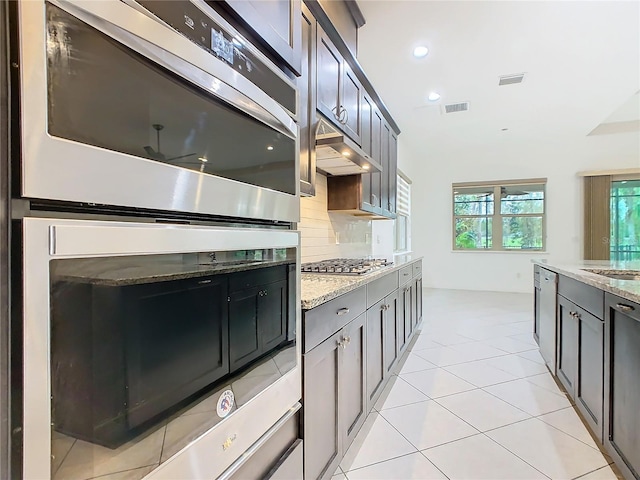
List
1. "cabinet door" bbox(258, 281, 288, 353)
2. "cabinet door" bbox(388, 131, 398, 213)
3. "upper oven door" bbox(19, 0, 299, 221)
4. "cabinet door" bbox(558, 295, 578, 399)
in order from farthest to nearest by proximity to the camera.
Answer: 1. "cabinet door" bbox(388, 131, 398, 213)
2. "cabinet door" bbox(558, 295, 578, 399)
3. "cabinet door" bbox(258, 281, 288, 353)
4. "upper oven door" bbox(19, 0, 299, 221)

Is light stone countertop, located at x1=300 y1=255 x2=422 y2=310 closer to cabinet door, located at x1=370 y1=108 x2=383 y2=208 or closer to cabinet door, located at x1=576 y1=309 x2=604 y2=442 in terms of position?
cabinet door, located at x1=576 y1=309 x2=604 y2=442

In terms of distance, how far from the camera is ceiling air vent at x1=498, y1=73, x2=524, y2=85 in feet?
11.6

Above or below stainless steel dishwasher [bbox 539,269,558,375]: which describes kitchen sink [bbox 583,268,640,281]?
above

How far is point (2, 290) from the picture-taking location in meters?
0.45

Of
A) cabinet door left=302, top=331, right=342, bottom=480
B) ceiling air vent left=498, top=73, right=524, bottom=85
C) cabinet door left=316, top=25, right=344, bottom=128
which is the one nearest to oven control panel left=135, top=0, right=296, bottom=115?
cabinet door left=302, top=331, right=342, bottom=480

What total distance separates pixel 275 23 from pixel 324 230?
1950mm

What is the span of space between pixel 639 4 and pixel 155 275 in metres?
3.65

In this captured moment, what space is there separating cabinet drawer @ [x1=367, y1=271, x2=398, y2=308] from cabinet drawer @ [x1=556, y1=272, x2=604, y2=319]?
114 cm

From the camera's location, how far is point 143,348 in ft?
2.02

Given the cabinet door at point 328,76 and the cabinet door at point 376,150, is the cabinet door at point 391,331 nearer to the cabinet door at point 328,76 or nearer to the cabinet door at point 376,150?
the cabinet door at point 376,150

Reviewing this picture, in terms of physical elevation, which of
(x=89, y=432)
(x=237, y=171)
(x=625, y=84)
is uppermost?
(x=625, y=84)

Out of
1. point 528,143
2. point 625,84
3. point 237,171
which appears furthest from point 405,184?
point 237,171

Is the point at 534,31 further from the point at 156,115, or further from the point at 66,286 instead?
the point at 66,286

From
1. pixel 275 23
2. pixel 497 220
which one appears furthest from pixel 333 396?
pixel 497 220
